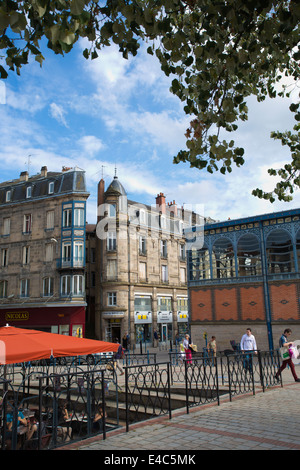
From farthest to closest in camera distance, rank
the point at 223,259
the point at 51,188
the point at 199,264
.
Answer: the point at 51,188, the point at 199,264, the point at 223,259

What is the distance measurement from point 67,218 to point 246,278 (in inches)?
701

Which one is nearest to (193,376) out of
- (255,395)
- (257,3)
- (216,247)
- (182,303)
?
(255,395)

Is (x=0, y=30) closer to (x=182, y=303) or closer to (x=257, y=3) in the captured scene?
(x=257, y=3)

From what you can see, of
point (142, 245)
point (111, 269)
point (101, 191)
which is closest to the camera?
point (111, 269)

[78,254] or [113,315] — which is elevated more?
[78,254]

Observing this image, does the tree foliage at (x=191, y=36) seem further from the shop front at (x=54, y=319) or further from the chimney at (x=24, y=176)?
the chimney at (x=24, y=176)

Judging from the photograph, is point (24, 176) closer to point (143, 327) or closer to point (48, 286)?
point (48, 286)

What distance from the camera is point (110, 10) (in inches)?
197

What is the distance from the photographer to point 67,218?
34500 millimetres

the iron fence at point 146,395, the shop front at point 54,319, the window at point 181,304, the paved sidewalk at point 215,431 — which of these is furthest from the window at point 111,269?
the paved sidewalk at point 215,431

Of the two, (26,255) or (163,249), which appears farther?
(163,249)

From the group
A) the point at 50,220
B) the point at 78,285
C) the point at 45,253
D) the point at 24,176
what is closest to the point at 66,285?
the point at 78,285

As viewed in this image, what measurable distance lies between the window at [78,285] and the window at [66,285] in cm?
43

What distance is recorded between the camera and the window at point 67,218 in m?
34.3
